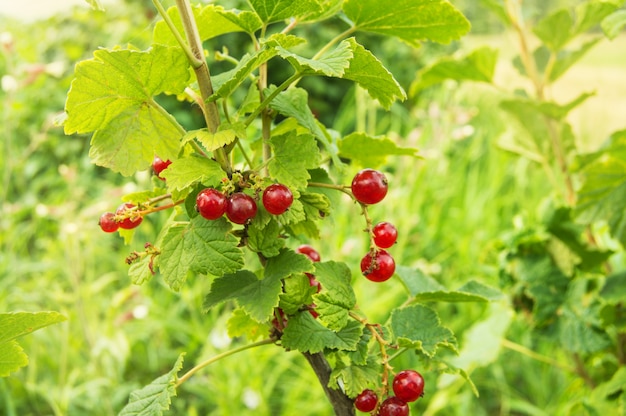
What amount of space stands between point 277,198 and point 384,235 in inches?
5.5

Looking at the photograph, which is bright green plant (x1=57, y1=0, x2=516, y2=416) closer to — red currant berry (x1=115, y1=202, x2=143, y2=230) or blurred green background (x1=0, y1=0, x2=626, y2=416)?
red currant berry (x1=115, y1=202, x2=143, y2=230)

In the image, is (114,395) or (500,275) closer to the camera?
(500,275)

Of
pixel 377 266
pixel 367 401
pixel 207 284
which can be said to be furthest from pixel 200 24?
pixel 207 284

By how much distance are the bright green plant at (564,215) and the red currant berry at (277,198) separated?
2.44 ft

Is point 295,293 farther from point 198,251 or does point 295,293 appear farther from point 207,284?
point 207,284

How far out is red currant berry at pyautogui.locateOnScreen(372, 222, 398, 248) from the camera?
656 millimetres

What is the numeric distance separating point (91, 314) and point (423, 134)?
5.98 feet

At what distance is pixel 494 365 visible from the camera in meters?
2.12

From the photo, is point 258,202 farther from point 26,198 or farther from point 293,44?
point 26,198

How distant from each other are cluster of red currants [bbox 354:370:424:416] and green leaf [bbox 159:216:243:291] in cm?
19

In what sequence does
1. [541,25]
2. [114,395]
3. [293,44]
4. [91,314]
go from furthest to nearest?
[91,314] < [114,395] < [541,25] < [293,44]

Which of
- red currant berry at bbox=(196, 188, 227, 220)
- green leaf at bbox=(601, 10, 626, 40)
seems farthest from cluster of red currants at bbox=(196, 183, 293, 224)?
green leaf at bbox=(601, 10, 626, 40)

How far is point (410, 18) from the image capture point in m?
0.68

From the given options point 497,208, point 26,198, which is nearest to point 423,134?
point 497,208
